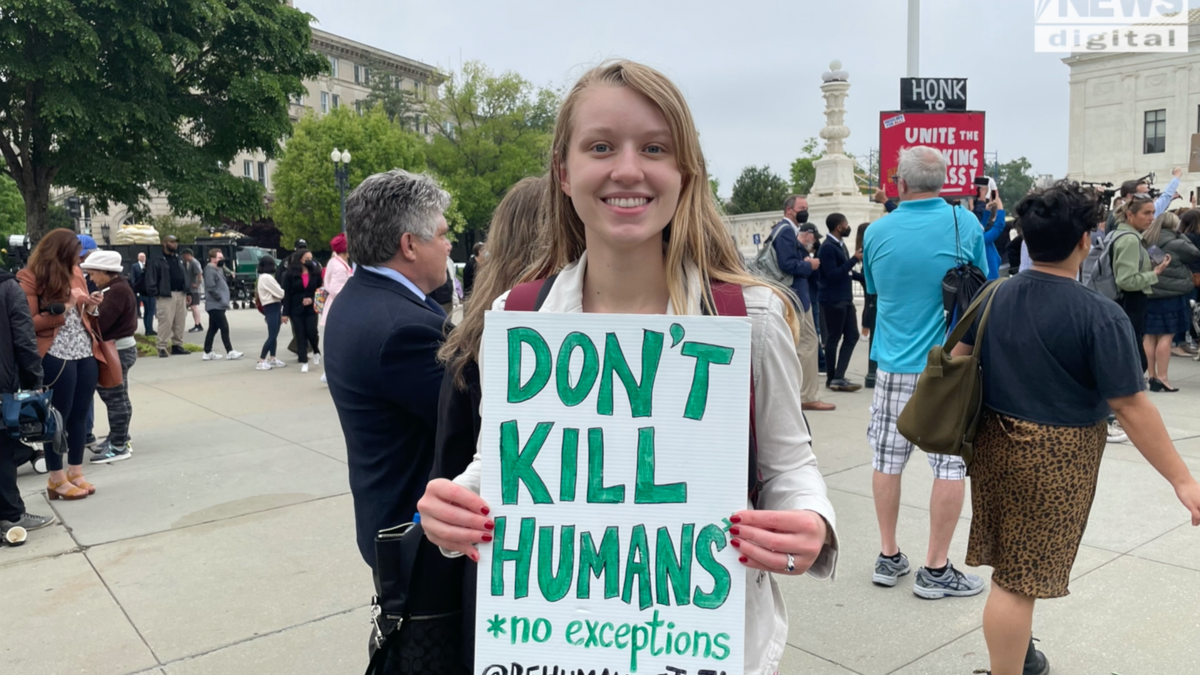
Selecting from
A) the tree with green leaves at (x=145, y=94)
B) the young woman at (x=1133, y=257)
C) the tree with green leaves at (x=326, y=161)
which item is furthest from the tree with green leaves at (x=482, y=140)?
the young woman at (x=1133, y=257)

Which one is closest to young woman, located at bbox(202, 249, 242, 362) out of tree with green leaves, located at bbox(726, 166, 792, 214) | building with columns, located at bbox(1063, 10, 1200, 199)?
tree with green leaves, located at bbox(726, 166, 792, 214)

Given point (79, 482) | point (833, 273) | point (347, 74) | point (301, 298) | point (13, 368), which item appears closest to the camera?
point (13, 368)

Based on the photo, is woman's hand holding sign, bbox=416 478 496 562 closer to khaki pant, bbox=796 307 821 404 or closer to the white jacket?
the white jacket

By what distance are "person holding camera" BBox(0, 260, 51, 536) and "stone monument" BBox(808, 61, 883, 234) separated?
21.6m

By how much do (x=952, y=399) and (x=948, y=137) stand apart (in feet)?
29.6

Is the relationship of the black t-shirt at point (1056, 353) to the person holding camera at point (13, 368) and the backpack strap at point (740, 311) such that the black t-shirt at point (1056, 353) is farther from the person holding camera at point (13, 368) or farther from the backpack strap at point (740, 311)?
the person holding camera at point (13, 368)

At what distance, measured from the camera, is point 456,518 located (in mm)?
1432

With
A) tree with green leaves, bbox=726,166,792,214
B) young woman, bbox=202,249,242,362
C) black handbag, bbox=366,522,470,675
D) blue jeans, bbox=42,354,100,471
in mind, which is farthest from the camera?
tree with green leaves, bbox=726,166,792,214

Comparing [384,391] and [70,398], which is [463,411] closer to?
[384,391]

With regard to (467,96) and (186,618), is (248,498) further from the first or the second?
(467,96)

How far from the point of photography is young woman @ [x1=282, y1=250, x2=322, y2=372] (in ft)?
38.0

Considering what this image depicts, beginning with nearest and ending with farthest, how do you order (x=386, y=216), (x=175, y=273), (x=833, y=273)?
(x=386, y=216) → (x=833, y=273) → (x=175, y=273)

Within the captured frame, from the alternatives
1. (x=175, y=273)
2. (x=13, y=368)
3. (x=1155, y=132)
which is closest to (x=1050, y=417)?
(x=13, y=368)

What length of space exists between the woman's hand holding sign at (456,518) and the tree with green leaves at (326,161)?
42827 millimetres
